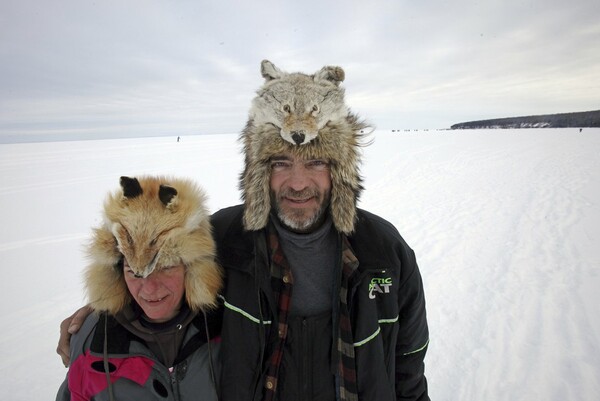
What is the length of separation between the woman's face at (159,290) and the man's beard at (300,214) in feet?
2.11

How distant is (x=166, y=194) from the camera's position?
5.02 ft

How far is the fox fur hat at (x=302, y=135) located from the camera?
1.84 metres

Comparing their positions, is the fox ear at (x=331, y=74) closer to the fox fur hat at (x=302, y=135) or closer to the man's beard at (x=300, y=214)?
the fox fur hat at (x=302, y=135)

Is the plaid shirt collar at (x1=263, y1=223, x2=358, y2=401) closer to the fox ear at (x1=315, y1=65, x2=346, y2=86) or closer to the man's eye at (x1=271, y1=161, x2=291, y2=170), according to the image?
the man's eye at (x1=271, y1=161, x2=291, y2=170)

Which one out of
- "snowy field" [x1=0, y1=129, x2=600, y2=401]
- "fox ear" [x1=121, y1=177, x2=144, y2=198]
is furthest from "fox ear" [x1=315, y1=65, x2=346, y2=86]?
"snowy field" [x1=0, y1=129, x2=600, y2=401]

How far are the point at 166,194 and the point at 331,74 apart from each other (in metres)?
1.29

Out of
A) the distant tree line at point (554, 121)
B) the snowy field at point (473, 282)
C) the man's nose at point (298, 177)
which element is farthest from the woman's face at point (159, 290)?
the distant tree line at point (554, 121)

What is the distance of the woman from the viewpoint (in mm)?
1476

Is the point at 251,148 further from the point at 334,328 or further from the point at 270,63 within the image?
the point at 334,328

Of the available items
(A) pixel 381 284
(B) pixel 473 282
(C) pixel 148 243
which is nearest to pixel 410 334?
(A) pixel 381 284

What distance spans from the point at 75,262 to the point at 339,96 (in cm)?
613

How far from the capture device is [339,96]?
6.56ft

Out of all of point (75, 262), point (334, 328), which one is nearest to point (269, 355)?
point (334, 328)

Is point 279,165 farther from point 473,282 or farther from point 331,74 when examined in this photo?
point 473,282
